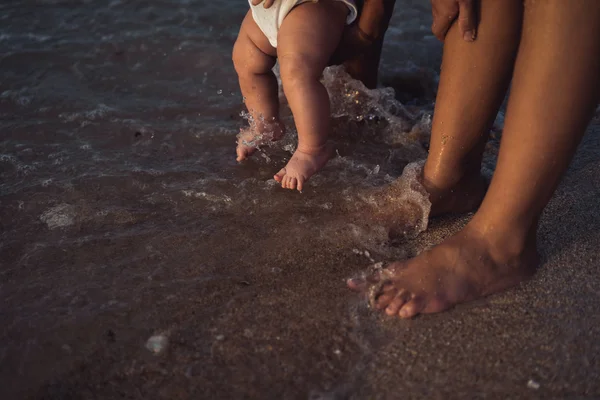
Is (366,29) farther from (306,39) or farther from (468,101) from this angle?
(468,101)

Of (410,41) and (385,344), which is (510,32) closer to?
(385,344)

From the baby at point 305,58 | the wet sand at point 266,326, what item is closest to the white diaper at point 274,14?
the baby at point 305,58

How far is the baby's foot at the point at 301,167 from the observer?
222 centimetres

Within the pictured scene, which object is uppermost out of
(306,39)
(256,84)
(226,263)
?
(306,39)

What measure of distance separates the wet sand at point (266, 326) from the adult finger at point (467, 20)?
69 cm

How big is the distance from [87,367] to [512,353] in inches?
45.1

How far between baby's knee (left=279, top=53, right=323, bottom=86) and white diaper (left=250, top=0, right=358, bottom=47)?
15 cm

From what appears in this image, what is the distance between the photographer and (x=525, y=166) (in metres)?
1.76

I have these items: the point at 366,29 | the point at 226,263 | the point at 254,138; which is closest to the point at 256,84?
the point at 254,138

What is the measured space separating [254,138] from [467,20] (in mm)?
1072

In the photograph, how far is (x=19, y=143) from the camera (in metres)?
2.82

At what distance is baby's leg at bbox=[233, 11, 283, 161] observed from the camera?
2.49m

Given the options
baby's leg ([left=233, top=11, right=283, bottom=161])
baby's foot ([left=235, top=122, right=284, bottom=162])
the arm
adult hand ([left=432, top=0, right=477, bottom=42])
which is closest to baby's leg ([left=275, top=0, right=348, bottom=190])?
the arm

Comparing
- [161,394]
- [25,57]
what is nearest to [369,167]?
[161,394]
